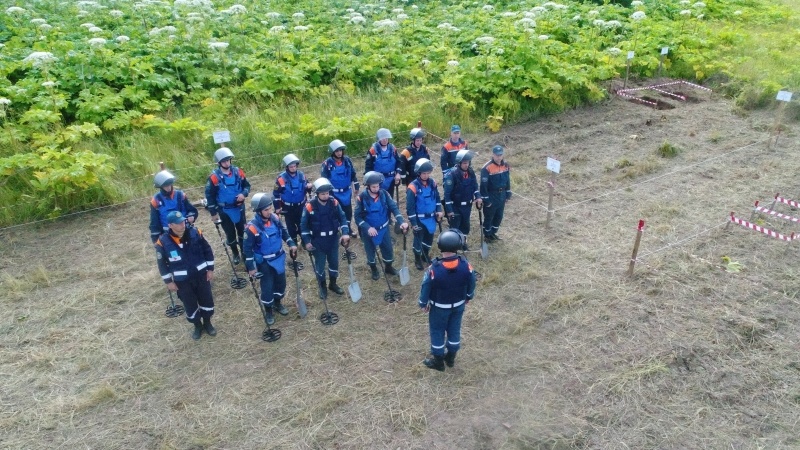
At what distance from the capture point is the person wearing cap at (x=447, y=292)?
6.04 m

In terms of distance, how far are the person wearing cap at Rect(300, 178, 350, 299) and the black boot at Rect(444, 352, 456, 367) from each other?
2.23m

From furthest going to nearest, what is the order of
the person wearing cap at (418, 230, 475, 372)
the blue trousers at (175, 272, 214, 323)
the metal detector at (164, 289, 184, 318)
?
the metal detector at (164, 289, 184, 318) < the blue trousers at (175, 272, 214, 323) < the person wearing cap at (418, 230, 475, 372)

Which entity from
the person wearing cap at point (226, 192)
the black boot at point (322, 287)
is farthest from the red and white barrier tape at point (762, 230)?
the person wearing cap at point (226, 192)

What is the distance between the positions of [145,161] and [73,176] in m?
1.92

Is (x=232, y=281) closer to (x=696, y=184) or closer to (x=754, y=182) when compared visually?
(x=696, y=184)

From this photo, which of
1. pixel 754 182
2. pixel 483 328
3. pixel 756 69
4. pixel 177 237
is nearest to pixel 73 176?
pixel 177 237

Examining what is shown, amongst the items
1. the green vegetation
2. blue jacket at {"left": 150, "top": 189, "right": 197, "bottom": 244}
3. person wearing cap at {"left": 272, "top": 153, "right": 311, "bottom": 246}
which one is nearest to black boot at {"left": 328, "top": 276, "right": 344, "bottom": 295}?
person wearing cap at {"left": 272, "top": 153, "right": 311, "bottom": 246}

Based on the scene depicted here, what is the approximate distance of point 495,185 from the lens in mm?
9133

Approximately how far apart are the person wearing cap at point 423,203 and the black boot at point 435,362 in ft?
7.86

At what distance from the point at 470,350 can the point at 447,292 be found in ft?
4.80

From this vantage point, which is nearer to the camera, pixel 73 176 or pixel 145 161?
pixel 73 176

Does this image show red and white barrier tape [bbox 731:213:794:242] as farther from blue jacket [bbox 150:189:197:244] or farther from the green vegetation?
blue jacket [bbox 150:189:197:244]

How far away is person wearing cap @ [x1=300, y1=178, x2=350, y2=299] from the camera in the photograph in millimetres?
7734

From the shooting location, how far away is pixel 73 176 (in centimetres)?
1044
